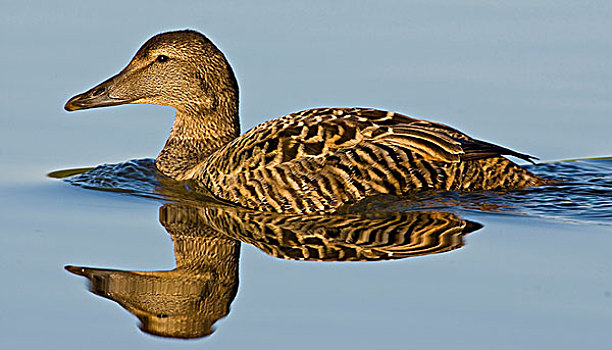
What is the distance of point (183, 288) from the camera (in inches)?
303

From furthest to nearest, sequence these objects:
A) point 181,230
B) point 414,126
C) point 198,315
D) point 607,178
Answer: point 607,178 < point 414,126 < point 181,230 < point 198,315

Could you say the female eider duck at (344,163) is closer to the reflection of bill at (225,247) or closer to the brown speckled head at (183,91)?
the reflection of bill at (225,247)

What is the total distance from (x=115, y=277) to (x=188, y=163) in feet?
8.97

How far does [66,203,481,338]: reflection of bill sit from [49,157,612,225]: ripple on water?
0.63 ft

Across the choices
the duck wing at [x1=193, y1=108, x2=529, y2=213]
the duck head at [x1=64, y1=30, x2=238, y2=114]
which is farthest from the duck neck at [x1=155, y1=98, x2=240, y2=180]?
the duck wing at [x1=193, y1=108, x2=529, y2=213]

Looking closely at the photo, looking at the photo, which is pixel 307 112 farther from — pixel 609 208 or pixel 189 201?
pixel 609 208

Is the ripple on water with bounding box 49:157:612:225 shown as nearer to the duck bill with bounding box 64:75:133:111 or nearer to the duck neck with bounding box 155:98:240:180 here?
the duck neck with bounding box 155:98:240:180

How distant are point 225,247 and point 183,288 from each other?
2.00ft

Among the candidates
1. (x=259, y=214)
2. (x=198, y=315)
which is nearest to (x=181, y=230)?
(x=259, y=214)

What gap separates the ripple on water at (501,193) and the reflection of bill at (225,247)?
193 millimetres

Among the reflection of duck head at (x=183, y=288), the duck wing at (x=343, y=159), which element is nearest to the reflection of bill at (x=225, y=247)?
the reflection of duck head at (x=183, y=288)

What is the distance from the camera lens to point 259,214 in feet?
30.0

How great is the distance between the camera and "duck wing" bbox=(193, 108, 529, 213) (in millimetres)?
9055

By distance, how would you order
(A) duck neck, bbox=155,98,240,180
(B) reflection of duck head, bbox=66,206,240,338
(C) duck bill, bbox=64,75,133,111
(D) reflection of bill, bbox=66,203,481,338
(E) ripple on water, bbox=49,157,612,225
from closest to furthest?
(B) reflection of duck head, bbox=66,206,240,338
(D) reflection of bill, bbox=66,203,481,338
(E) ripple on water, bbox=49,157,612,225
(C) duck bill, bbox=64,75,133,111
(A) duck neck, bbox=155,98,240,180
